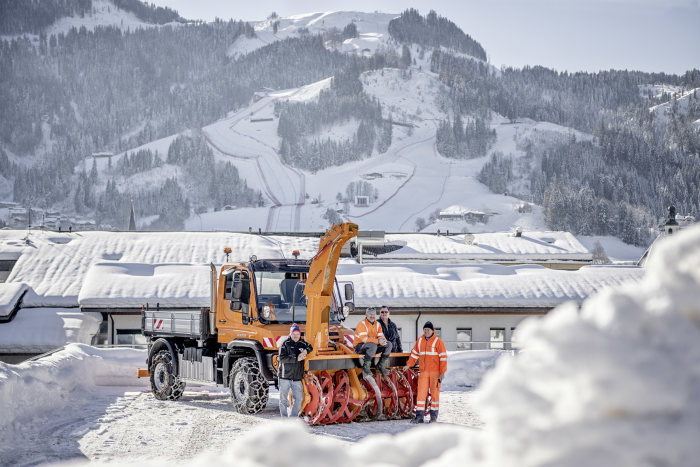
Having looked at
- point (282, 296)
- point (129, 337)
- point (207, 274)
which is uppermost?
point (282, 296)

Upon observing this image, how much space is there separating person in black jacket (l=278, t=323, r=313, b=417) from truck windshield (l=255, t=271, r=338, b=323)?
5.76 feet

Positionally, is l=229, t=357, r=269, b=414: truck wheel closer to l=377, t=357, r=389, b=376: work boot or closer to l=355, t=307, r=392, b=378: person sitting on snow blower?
l=355, t=307, r=392, b=378: person sitting on snow blower

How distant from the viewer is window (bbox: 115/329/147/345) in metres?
34.5

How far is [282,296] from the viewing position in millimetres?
16625

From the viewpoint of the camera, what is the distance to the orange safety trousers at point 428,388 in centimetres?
1418

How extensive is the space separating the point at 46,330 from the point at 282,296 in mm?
20683

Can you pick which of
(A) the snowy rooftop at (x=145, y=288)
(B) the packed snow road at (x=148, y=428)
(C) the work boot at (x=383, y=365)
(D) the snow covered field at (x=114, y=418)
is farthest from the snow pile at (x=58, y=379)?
(A) the snowy rooftop at (x=145, y=288)

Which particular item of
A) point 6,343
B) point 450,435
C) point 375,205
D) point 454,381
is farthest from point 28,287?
point 375,205

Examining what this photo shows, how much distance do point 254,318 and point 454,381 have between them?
7684mm

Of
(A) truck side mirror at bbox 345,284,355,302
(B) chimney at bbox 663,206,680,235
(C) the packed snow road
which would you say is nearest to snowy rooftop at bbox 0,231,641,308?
(B) chimney at bbox 663,206,680,235

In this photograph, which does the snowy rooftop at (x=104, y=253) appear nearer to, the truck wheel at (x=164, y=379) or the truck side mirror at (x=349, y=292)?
the truck wheel at (x=164, y=379)

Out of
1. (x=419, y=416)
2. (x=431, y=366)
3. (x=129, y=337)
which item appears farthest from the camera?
(x=129, y=337)

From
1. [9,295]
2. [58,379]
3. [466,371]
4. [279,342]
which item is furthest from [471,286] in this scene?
[279,342]

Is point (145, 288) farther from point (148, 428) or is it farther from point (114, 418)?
point (148, 428)
